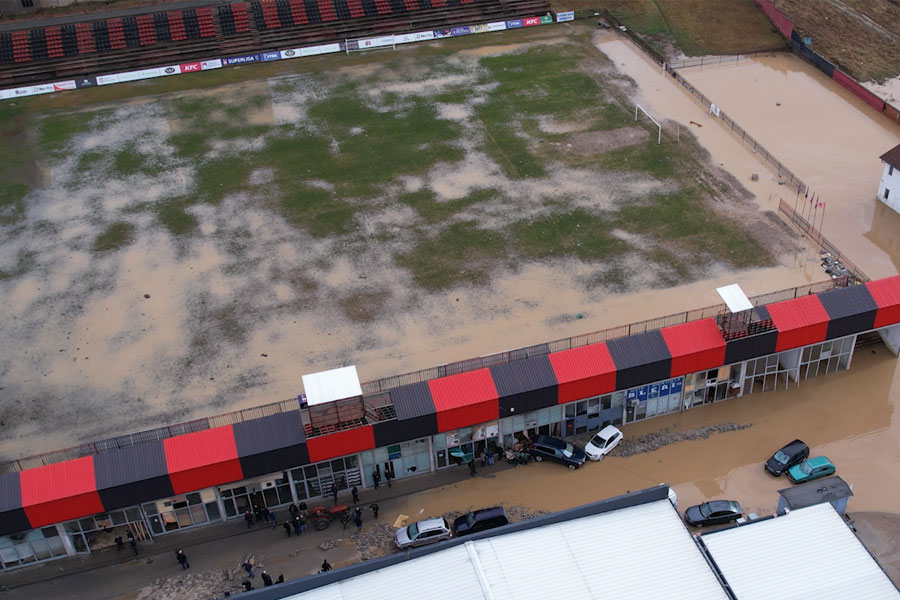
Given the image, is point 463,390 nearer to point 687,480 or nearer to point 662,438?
point 662,438

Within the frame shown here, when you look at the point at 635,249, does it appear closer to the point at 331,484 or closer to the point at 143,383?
the point at 331,484

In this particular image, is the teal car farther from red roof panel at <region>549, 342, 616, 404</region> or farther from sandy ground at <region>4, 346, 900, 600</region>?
red roof panel at <region>549, 342, 616, 404</region>

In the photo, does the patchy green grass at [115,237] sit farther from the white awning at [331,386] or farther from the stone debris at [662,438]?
the stone debris at [662,438]

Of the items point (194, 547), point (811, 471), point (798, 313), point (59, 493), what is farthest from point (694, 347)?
point (59, 493)

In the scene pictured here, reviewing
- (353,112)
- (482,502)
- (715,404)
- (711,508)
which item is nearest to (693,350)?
(715,404)

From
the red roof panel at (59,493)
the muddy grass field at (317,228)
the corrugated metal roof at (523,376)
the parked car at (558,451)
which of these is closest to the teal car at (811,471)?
the parked car at (558,451)
